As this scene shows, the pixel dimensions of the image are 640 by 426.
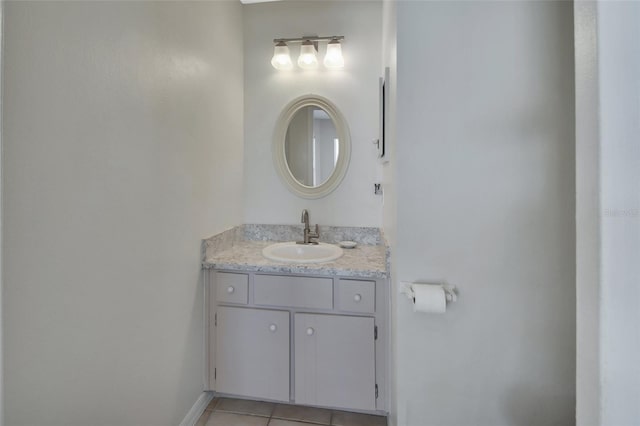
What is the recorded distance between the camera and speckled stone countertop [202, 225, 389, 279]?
1.53m

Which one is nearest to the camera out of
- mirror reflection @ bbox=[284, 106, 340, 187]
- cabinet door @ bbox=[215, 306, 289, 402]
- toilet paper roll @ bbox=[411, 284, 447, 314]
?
toilet paper roll @ bbox=[411, 284, 447, 314]

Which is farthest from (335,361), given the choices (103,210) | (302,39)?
(302,39)

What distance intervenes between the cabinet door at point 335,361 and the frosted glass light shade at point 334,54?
169 cm

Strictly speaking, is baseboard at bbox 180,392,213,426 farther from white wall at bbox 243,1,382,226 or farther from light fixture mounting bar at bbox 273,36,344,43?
light fixture mounting bar at bbox 273,36,344,43

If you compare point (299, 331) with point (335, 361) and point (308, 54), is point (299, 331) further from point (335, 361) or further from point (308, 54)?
point (308, 54)

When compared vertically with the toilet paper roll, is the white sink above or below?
above

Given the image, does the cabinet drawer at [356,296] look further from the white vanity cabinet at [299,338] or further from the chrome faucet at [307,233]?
the chrome faucet at [307,233]

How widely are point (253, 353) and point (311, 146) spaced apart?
1.46 m

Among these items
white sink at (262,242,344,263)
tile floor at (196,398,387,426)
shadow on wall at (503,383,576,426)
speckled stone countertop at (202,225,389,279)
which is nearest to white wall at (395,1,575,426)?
shadow on wall at (503,383,576,426)

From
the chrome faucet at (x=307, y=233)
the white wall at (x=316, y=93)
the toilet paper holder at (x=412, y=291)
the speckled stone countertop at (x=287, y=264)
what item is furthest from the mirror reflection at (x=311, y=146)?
the toilet paper holder at (x=412, y=291)

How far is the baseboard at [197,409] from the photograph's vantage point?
4.88ft

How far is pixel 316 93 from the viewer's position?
213cm

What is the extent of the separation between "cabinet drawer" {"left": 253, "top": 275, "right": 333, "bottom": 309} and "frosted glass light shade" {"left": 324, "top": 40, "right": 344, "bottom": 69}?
4.92ft

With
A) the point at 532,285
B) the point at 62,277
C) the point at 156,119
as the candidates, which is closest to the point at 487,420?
the point at 532,285
